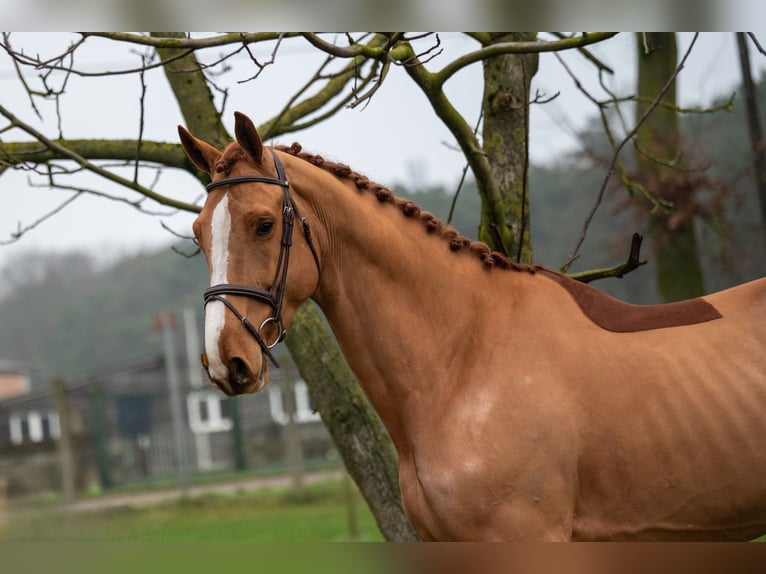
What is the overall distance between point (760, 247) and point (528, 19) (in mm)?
3598

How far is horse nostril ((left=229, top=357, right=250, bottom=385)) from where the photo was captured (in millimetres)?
2283

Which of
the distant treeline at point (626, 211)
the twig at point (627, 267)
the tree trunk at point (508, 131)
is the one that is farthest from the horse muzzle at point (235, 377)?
the distant treeline at point (626, 211)

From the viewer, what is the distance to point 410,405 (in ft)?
8.32

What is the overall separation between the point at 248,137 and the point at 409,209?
527 mm

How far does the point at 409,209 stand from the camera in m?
2.67

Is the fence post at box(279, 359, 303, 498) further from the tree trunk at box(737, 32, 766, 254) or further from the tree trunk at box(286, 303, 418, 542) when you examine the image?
the tree trunk at box(286, 303, 418, 542)

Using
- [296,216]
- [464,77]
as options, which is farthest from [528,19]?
[464,77]

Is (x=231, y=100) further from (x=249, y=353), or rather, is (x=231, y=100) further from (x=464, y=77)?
(x=249, y=353)

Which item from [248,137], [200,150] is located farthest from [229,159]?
[200,150]

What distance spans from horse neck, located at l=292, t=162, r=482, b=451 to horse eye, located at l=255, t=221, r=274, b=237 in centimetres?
19

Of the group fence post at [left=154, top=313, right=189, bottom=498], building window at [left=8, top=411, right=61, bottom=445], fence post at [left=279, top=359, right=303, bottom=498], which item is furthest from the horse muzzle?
building window at [left=8, top=411, right=61, bottom=445]

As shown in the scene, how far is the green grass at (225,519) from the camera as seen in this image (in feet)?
22.9

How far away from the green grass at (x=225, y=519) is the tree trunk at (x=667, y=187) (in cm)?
298

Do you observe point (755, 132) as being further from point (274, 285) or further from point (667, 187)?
point (274, 285)
